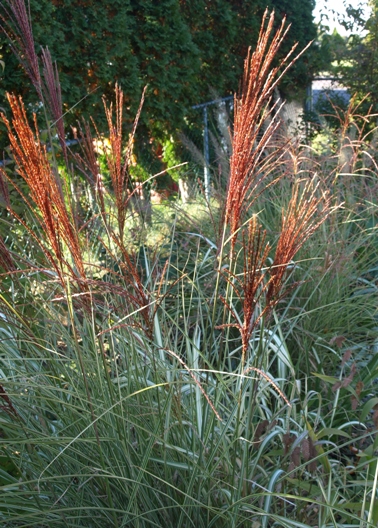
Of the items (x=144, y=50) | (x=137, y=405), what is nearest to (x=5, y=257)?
(x=137, y=405)

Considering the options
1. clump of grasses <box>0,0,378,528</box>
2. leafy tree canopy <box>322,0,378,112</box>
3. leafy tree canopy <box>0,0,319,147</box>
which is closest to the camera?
clump of grasses <box>0,0,378,528</box>

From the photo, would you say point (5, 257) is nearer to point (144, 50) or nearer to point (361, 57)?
point (144, 50)

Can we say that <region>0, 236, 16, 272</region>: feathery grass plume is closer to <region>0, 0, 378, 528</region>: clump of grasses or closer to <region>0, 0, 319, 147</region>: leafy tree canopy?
<region>0, 0, 378, 528</region>: clump of grasses

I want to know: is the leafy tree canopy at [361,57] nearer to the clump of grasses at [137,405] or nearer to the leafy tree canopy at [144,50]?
the leafy tree canopy at [144,50]

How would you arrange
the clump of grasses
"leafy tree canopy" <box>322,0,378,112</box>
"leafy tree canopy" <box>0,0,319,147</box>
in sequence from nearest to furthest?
the clump of grasses → "leafy tree canopy" <box>0,0,319,147</box> → "leafy tree canopy" <box>322,0,378,112</box>

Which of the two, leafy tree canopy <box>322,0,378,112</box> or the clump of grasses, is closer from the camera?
the clump of grasses

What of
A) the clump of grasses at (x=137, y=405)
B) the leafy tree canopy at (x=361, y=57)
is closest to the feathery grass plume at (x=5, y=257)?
the clump of grasses at (x=137, y=405)

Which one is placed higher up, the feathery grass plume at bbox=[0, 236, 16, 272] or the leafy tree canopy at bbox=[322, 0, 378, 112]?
the leafy tree canopy at bbox=[322, 0, 378, 112]

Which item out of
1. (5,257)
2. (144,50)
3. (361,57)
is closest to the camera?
(5,257)

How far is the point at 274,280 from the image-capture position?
4.79 ft

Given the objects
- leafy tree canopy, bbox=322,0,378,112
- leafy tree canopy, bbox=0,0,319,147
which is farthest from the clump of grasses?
leafy tree canopy, bbox=322,0,378,112

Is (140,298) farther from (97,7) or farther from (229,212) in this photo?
(97,7)

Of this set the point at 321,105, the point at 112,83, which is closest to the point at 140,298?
the point at 112,83

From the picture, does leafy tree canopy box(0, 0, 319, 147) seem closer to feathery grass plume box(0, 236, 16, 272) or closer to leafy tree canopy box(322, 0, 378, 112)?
leafy tree canopy box(322, 0, 378, 112)
